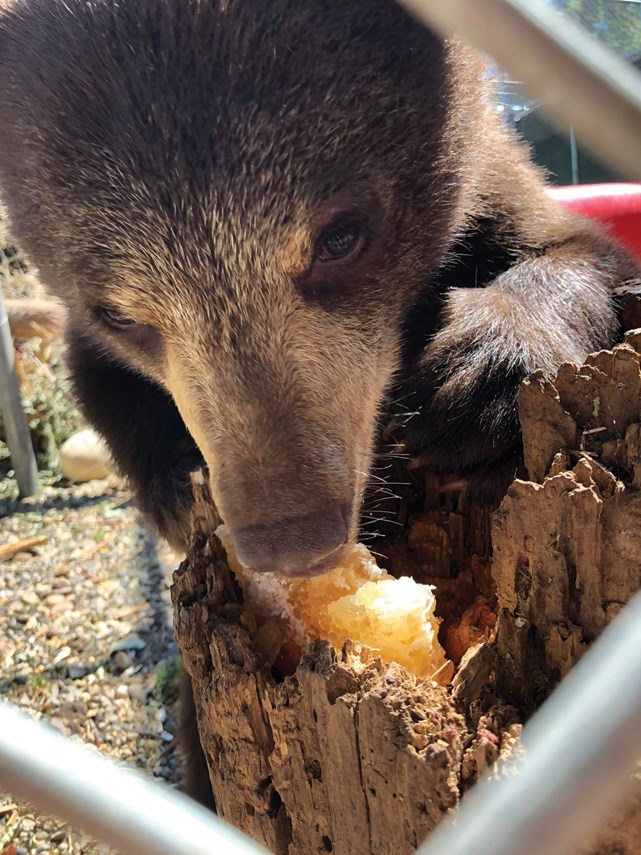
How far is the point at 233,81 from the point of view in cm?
139

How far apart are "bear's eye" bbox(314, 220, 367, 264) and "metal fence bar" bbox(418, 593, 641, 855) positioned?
121 centimetres

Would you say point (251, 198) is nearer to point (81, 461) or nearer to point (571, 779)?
point (571, 779)

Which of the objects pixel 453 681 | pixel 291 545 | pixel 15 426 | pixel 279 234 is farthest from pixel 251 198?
pixel 15 426

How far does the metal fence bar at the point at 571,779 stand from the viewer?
0.42 metres

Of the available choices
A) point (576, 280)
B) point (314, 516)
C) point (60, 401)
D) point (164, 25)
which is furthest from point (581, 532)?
point (60, 401)

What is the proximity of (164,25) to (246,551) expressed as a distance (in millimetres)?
965

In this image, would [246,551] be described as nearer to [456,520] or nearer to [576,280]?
[456,520]

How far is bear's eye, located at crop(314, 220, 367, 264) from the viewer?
5.05ft

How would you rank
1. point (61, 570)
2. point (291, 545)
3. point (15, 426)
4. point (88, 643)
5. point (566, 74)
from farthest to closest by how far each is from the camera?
1. point (15, 426)
2. point (61, 570)
3. point (88, 643)
4. point (291, 545)
5. point (566, 74)

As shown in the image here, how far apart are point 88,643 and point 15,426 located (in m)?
1.77

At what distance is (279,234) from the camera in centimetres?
149

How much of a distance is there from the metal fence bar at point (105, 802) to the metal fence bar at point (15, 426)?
397 centimetres

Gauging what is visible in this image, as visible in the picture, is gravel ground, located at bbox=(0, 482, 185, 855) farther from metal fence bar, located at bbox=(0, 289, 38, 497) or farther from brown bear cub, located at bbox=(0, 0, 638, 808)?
brown bear cub, located at bbox=(0, 0, 638, 808)

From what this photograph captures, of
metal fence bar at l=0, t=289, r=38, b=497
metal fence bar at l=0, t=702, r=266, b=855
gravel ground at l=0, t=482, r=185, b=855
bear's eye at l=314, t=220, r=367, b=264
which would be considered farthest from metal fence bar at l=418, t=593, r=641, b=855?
metal fence bar at l=0, t=289, r=38, b=497
